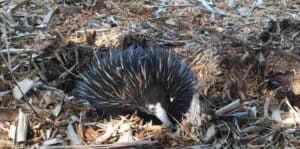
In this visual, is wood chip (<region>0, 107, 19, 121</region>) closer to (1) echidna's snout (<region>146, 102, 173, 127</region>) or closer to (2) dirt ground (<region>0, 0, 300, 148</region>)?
(2) dirt ground (<region>0, 0, 300, 148</region>)

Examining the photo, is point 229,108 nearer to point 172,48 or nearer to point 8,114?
point 172,48

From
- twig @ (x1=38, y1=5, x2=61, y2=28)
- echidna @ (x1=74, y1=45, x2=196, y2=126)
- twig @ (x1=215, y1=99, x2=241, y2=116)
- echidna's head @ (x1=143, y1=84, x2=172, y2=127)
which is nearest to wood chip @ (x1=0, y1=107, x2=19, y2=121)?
echidna @ (x1=74, y1=45, x2=196, y2=126)

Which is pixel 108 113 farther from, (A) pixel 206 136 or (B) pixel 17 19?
(B) pixel 17 19

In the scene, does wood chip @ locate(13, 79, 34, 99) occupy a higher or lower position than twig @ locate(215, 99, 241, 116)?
higher

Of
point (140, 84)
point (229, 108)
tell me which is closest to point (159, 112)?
point (140, 84)

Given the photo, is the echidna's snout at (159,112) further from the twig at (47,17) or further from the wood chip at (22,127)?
the twig at (47,17)

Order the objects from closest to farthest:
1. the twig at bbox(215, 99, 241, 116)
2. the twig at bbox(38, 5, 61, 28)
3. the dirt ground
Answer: the dirt ground
the twig at bbox(215, 99, 241, 116)
the twig at bbox(38, 5, 61, 28)

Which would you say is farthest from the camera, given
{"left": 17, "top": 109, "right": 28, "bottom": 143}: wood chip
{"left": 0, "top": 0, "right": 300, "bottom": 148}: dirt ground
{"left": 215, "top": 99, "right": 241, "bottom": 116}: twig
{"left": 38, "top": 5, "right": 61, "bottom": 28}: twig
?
{"left": 38, "top": 5, "right": 61, "bottom": 28}: twig
